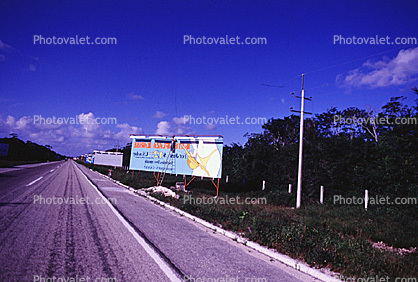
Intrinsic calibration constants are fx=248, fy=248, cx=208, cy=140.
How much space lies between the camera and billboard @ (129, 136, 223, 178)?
18.5 metres

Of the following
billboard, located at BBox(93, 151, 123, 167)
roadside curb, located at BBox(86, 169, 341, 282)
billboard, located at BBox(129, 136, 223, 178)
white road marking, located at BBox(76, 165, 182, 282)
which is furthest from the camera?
billboard, located at BBox(93, 151, 123, 167)

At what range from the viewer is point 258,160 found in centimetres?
2564

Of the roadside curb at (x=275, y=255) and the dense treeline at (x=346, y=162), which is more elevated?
the dense treeline at (x=346, y=162)

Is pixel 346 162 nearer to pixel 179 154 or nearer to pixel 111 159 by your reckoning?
pixel 179 154

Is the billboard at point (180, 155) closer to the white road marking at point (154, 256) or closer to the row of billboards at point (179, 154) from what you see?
the row of billboards at point (179, 154)

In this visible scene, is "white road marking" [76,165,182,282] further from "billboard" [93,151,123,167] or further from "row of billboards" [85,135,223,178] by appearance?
"billboard" [93,151,123,167]

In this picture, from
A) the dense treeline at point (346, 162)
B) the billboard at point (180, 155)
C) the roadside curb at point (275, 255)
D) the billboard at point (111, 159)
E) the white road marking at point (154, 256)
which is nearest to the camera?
the white road marking at point (154, 256)

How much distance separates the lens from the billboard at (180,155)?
60.8 ft

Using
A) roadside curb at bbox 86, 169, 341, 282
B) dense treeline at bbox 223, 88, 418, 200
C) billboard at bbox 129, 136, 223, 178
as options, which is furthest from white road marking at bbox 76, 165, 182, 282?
dense treeline at bbox 223, 88, 418, 200

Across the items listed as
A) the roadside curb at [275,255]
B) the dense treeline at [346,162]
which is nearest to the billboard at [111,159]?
the dense treeline at [346,162]

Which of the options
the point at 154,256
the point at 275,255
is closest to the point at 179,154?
the point at 275,255

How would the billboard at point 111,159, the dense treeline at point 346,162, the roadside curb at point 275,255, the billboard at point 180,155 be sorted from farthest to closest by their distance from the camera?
1. the billboard at point 111,159
2. the billboard at point 180,155
3. the dense treeline at point 346,162
4. the roadside curb at point 275,255

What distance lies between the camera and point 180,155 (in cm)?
2038

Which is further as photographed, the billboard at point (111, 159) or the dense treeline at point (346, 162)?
the billboard at point (111, 159)
